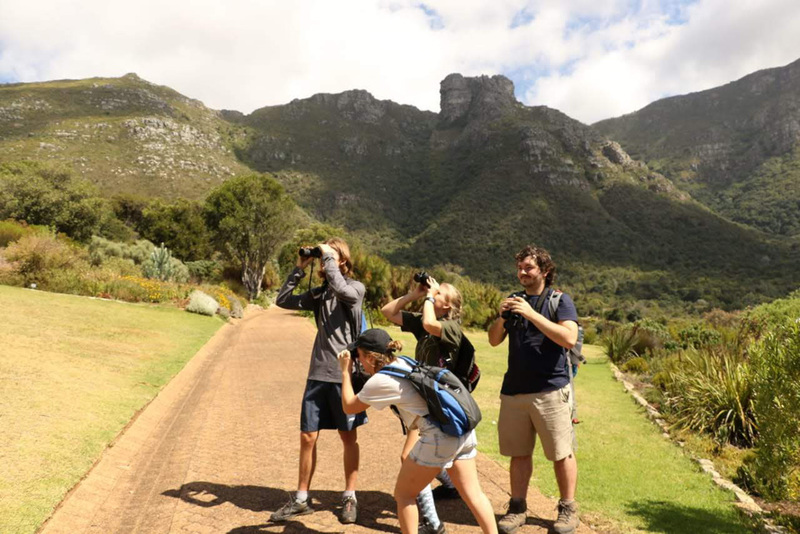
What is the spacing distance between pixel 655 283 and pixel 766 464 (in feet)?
206

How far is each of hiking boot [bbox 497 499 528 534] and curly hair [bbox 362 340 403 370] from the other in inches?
63.8

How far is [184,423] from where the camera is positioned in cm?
642

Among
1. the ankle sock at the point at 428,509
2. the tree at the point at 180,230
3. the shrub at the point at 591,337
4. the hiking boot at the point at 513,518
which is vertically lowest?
the shrub at the point at 591,337

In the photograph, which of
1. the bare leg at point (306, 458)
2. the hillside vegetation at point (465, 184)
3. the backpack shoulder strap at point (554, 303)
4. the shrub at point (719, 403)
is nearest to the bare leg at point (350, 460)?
the bare leg at point (306, 458)

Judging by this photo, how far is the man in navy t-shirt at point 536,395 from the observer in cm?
337

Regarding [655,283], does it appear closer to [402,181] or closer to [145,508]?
[402,181]

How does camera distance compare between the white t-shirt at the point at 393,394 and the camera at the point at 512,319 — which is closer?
the white t-shirt at the point at 393,394

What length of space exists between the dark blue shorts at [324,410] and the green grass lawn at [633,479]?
2226 mm

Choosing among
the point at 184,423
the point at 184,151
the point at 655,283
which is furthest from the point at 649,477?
the point at 184,151

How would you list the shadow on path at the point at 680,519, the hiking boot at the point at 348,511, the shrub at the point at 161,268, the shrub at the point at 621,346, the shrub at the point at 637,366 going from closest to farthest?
the hiking boot at the point at 348,511 < the shadow on path at the point at 680,519 < the shrub at the point at 637,366 < the shrub at the point at 621,346 < the shrub at the point at 161,268

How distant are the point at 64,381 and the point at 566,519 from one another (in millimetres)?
6838

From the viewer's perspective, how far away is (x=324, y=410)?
359 cm

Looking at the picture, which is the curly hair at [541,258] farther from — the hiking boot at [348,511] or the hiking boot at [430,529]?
the hiking boot at [348,511]

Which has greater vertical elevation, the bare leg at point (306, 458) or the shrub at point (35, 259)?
the shrub at point (35, 259)
